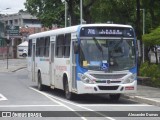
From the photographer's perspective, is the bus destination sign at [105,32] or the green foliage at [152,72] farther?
the green foliage at [152,72]

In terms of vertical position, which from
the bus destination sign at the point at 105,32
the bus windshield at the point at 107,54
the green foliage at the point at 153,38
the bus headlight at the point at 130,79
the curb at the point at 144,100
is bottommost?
the curb at the point at 144,100

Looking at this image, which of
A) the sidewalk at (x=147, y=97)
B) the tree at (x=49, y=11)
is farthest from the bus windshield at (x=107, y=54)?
the tree at (x=49, y=11)

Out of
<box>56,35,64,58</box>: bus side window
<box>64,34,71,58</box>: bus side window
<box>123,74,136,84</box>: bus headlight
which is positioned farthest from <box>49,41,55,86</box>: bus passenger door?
<box>123,74,136,84</box>: bus headlight

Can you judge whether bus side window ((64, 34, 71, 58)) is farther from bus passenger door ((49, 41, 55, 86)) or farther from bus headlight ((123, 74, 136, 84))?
bus headlight ((123, 74, 136, 84))

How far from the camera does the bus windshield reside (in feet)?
64.9

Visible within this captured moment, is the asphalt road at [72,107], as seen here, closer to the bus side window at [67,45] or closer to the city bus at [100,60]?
the city bus at [100,60]

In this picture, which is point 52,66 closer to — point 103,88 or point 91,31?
point 91,31

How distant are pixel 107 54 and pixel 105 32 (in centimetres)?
91

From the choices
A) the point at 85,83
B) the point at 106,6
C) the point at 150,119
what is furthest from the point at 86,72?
the point at 106,6

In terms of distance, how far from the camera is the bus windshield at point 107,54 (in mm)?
19781

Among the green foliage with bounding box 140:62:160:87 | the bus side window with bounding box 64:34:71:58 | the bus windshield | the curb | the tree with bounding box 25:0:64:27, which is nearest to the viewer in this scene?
the curb

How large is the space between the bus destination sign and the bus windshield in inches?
8.0

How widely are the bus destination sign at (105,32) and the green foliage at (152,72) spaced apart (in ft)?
22.8

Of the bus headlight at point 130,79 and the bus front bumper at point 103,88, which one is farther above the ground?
the bus headlight at point 130,79
